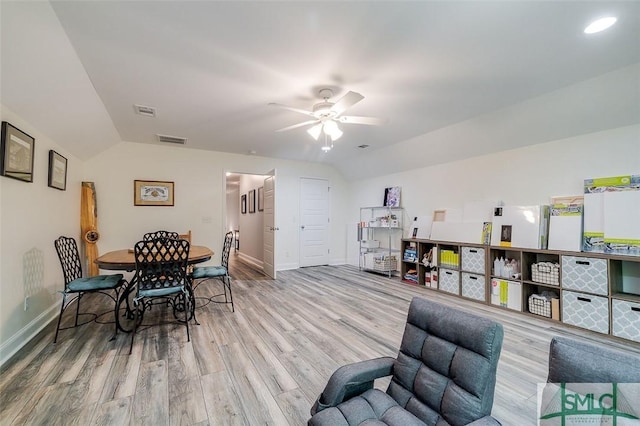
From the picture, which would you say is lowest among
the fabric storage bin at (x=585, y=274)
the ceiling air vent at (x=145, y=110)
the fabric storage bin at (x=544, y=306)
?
the fabric storage bin at (x=544, y=306)

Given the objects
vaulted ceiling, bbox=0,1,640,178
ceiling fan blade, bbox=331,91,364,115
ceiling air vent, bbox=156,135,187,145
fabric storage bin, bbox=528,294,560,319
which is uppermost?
vaulted ceiling, bbox=0,1,640,178

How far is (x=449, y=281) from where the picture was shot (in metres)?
4.35

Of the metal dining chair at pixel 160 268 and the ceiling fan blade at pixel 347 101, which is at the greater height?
the ceiling fan blade at pixel 347 101

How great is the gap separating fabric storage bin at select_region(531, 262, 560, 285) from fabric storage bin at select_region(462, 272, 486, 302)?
2.08ft

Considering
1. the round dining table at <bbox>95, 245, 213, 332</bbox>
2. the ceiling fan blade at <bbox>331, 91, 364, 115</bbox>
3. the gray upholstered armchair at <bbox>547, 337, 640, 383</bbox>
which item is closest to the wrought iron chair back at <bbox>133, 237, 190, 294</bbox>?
the round dining table at <bbox>95, 245, 213, 332</bbox>

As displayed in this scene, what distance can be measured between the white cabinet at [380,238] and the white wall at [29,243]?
16.7ft

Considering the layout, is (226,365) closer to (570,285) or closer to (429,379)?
(429,379)

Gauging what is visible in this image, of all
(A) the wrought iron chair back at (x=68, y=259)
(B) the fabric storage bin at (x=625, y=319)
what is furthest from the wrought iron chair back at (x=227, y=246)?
(B) the fabric storage bin at (x=625, y=319)

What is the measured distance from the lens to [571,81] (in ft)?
8.97

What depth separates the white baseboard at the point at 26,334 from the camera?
2.29 metres

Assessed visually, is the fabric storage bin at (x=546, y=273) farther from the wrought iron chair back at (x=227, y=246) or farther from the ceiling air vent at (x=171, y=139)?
the ceiling air vent at (x=171, y=139)

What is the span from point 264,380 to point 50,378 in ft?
5.28

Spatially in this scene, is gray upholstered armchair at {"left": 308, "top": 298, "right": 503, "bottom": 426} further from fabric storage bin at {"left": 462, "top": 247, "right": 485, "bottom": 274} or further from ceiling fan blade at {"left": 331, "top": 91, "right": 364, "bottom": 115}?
fabric storage bin at {"left": 462, "top": 247, "right": 485, "bottom": 274}

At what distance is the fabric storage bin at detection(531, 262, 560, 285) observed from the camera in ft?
10.5
